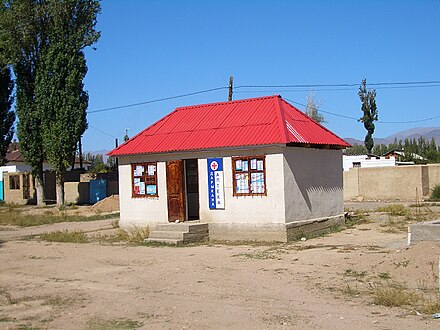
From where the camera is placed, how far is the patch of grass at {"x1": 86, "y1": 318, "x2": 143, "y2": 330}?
802 centimetres

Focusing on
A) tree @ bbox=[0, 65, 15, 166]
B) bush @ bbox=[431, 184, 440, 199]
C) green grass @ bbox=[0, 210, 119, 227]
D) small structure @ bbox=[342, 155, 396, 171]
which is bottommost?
green grass @ bbox=[0, 210, 119, 227]

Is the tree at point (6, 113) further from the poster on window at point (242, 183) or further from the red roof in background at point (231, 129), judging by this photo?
the poster on window at point (242, 183)

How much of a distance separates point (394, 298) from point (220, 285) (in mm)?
3427

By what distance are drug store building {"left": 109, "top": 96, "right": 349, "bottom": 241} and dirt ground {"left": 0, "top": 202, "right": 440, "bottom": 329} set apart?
1260 millimetres

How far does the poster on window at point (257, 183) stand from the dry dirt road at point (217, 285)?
1.85m

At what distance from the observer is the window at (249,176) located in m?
17.2

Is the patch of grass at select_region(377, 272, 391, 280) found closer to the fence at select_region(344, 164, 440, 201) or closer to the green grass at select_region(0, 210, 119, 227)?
the green grass at select_region(0, 210, 119, 227)

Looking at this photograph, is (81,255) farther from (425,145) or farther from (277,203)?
(425,145)

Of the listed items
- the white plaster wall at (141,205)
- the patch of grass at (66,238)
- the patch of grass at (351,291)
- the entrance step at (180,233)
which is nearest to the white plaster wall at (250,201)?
the entrance step at (180,233)

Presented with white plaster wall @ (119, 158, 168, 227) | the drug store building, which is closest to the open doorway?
the drug store building

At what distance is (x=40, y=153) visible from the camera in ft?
132

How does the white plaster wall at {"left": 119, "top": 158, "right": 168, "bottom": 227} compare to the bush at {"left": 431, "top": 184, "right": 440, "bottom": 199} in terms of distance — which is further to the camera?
the bush at {"left": 431, "top": 184, "right": 440, "bottom": 199}

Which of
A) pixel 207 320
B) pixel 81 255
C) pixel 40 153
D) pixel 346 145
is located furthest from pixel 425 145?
pixel 207 320

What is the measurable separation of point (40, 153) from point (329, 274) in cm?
3282
